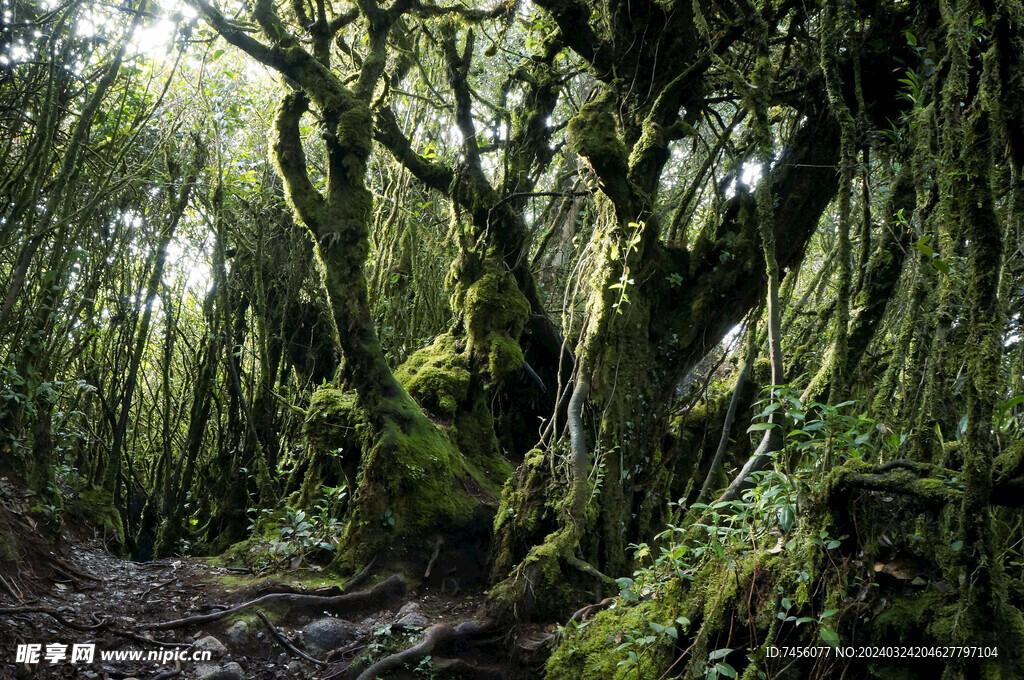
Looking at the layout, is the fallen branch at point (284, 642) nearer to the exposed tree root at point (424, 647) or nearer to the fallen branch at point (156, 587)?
the exposed tree root at point (424, 647)

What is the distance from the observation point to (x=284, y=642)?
3.91 metres

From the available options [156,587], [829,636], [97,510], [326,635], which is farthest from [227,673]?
[829,636]

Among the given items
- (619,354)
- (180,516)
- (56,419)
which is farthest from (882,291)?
(180,516)

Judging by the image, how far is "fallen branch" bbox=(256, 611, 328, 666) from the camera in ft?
12.7

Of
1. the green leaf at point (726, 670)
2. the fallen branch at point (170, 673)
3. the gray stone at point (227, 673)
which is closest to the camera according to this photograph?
the green leaf at point (726, 670)

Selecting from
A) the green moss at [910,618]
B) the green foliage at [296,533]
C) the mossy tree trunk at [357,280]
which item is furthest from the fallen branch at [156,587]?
the green moss at [910,618]

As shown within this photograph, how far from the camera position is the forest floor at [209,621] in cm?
339

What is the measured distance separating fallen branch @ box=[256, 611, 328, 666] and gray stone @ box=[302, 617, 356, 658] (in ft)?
0.25

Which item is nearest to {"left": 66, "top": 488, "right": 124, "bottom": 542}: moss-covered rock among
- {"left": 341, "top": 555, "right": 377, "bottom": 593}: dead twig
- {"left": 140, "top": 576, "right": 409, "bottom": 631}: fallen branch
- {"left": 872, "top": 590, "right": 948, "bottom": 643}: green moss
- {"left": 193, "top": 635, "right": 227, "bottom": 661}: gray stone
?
{"left": 140, "top": 576, "right": 409, "bottom": 631}: fallen branch

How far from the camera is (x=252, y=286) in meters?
7.50

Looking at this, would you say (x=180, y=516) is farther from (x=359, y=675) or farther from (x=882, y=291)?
(x=882, y=291)

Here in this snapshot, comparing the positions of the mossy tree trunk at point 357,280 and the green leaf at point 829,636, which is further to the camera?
the mossy tree trunk at point 357,280

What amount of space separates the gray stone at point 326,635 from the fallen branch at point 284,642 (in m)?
0.08

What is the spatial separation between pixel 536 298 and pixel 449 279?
900 millimetres
